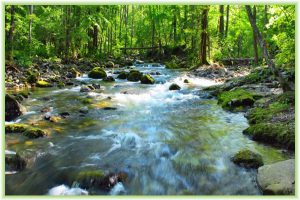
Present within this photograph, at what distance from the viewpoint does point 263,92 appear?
13102mm

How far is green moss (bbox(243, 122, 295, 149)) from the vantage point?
7.71 meters

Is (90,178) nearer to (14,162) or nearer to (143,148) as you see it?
(14,162)

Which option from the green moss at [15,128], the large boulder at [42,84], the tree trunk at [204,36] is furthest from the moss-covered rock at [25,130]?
the tree trunk at [204,36]

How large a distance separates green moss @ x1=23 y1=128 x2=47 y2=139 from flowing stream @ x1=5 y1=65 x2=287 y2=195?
0.21 meters

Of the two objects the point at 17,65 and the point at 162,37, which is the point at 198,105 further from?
the point at 162,37

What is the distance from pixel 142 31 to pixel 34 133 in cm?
3820

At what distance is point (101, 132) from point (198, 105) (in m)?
5.05

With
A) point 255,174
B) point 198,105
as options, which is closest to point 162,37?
point 198,105

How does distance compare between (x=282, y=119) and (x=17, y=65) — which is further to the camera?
(x=17, y=65)

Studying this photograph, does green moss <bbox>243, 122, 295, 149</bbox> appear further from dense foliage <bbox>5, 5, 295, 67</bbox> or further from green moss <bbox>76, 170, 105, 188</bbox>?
green moss <bbox>76, 170, 105, 188</bbox>

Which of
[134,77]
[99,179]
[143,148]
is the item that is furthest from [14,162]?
[134,77]

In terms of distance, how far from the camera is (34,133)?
870 centimetres

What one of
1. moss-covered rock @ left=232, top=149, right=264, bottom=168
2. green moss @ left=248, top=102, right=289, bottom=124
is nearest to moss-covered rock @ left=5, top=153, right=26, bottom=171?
moss-covered rock @ left=232, top=149, right=264, bottom=168

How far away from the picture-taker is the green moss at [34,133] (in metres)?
8.67
